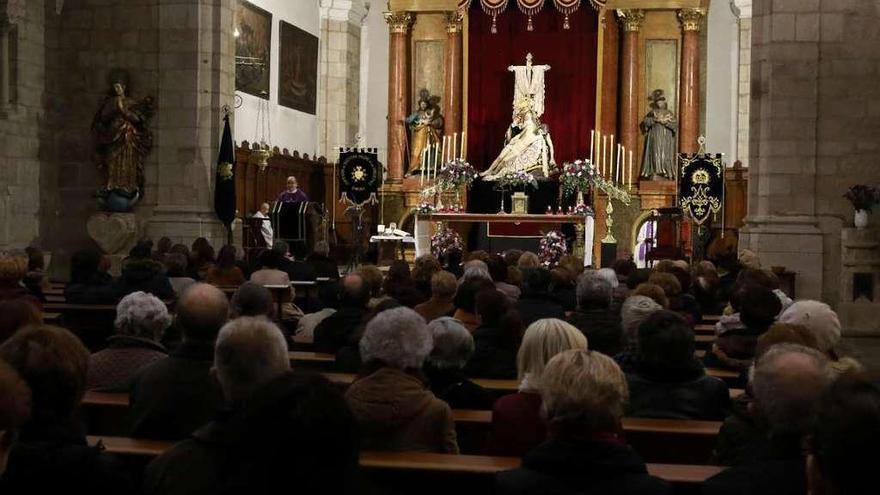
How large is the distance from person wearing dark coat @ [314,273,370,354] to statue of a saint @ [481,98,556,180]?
14276mm

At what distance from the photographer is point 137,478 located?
381 cm

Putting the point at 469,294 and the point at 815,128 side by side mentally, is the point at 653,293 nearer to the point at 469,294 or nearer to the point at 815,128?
the point at 469,294

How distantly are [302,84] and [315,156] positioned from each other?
1.47m

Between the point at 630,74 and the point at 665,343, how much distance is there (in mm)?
17768

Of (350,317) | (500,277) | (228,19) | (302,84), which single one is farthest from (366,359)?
(302,84)

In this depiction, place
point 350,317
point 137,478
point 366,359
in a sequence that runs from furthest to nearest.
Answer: point 350,317 < point 366,359 < point 137,478

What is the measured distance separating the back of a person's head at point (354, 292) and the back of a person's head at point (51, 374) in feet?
12.2

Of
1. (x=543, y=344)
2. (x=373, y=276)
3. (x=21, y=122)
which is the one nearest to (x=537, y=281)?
(x=373, y=276)

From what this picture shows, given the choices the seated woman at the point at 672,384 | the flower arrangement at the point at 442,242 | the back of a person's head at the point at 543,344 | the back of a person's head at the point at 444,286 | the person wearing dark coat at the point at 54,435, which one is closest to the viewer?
the person wearing dark coat at the point at 54,435

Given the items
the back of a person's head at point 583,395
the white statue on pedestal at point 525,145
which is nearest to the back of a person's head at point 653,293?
the back of a person's head at point 583,395

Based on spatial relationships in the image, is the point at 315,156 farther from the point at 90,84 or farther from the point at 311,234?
the point at 90,84

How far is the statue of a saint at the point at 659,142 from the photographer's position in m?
21.5

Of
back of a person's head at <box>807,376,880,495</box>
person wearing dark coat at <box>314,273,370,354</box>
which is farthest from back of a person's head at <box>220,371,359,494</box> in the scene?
person wearing dark coat at <box>314,273,370,354</box>

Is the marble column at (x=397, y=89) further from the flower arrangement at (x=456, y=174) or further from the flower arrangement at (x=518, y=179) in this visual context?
the flower arrangement at (x=518, y=179)
